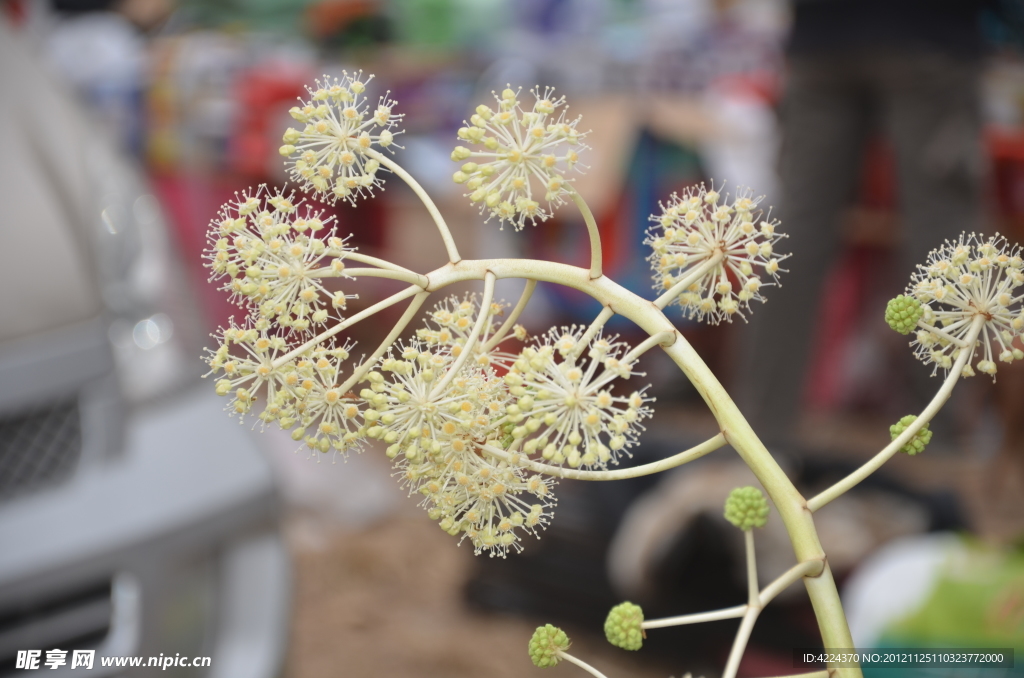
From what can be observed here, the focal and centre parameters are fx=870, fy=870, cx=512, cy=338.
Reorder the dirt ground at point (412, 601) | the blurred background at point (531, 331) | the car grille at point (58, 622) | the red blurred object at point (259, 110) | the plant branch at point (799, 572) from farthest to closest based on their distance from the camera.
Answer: the red blurred object at point (259, 110) → the dirt ground at point (412, 601) → the blurred background at point (531, 331) → the car grille at point (58, 622) → the plant branch at point (799, 572)

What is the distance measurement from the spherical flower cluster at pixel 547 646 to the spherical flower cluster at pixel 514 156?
20 cm

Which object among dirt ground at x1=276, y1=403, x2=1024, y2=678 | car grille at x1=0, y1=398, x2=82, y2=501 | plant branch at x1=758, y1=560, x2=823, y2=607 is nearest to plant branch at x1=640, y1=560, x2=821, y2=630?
plant branch at x1=758, y1=560, x2=823, y2=607

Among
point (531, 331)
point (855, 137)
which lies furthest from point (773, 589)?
point (531, 331)

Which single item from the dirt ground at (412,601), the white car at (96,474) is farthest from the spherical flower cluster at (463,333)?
the dirt ground at (412,601)

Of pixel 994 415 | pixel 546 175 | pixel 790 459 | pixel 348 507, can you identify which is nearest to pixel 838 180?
pixel 790 459

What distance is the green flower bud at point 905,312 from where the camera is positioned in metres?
0.43

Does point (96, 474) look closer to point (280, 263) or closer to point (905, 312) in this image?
point (280, 263)

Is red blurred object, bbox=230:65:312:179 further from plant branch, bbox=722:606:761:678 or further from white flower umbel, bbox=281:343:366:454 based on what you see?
plant branch, bbox=722:606:761:678

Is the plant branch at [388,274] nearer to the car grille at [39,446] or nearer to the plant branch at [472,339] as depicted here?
the plant branch at [472,339]

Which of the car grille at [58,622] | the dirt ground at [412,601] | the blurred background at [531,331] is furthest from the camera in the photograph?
the dirt ground at [412,601]

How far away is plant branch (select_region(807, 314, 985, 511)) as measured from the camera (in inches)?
15.5

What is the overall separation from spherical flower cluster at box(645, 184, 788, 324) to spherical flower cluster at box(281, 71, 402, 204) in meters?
0.15

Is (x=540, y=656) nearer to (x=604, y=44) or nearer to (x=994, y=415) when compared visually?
(x=994, y=415)

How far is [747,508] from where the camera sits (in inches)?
18.0
